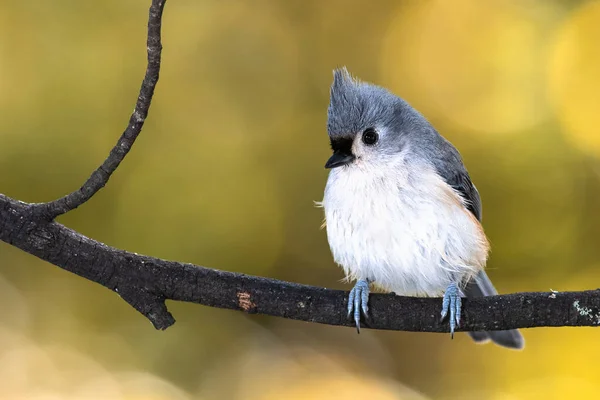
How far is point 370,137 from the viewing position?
2297 mm

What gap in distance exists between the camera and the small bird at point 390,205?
2205mm

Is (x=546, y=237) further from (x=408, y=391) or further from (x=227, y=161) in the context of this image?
(x=227, y=161)

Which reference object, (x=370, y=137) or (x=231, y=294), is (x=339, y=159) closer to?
(x=370, y=137)

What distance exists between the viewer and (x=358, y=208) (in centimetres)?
223

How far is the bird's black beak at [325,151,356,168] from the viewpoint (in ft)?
7.20

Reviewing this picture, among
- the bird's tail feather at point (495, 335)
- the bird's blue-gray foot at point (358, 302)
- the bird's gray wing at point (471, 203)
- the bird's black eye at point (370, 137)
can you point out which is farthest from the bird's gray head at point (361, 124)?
the bird's tail feather at point (495, 335)

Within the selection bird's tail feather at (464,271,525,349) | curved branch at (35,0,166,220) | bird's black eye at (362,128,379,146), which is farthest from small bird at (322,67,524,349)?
curved branch at (35,0,166,220)

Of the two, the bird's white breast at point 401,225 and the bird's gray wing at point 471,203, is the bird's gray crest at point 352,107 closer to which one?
the bird's white breast at point 401,225

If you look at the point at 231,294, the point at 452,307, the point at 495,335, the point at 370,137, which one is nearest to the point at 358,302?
the point at 452,307

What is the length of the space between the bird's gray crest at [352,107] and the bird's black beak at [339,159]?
6 cm

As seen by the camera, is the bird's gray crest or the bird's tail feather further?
the bird's tail feather

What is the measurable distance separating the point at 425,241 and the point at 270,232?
3.80 feet

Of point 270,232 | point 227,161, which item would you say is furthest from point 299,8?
point 270,232

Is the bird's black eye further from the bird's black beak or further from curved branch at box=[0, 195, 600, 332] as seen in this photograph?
curved branch at box=[0, 195, 600, 332]
